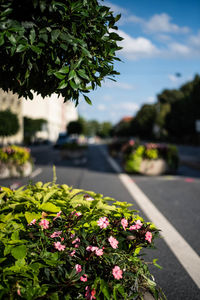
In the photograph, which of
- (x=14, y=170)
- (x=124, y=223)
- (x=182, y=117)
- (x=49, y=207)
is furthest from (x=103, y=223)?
(x=182, y=117)

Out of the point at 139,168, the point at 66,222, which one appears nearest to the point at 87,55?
the point at 66,222

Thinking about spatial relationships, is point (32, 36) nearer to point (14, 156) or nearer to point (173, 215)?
point (173, 215)

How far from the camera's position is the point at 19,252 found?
1754 millimetres

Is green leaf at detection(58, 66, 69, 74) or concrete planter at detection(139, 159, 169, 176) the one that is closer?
green leaf at detection(58, 66, 69, 74)

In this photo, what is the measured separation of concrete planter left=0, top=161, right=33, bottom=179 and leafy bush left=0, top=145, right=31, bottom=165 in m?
0.15

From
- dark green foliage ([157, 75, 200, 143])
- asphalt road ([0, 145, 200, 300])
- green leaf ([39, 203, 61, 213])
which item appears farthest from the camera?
dark green foliage ([157, 75, 200, 143])

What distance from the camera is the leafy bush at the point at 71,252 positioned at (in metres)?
1.67

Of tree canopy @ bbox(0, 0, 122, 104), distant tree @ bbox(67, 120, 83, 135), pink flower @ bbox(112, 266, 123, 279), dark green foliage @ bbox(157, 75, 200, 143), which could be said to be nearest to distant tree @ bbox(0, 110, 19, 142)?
tree canopy @ bbox(0, 0, 122, 104)

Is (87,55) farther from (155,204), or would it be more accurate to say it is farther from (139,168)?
(139,168)

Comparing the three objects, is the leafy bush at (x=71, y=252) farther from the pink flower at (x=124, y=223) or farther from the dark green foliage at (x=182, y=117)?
the dark green foliage at (x=182, y=117)

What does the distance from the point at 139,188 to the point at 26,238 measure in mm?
7168

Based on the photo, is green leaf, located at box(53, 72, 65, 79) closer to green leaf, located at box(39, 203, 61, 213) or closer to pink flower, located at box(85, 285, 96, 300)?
green leaf, located at box(39, 203, 61, 213)

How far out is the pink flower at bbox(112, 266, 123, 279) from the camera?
174 centimetres

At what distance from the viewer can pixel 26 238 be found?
1981 millimetres
